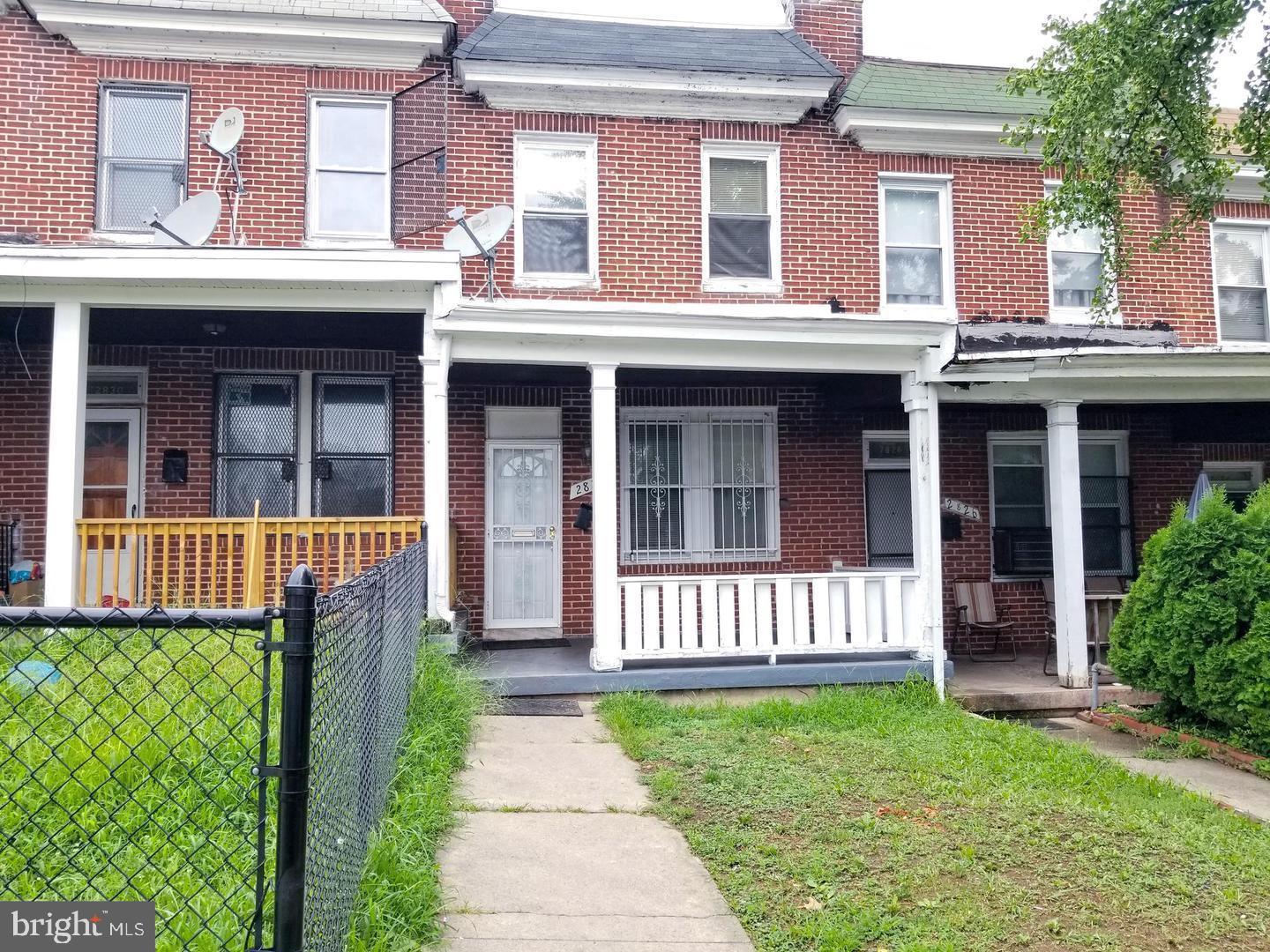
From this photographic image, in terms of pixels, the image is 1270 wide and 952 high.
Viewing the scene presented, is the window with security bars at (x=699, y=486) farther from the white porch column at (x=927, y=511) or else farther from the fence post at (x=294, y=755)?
the fence post at (x=294, y=755)

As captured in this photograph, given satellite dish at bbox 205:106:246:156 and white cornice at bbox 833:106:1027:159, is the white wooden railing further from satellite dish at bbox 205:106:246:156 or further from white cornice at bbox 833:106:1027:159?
satellite dish at bbox 205:106:246:156

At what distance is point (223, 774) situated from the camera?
158 inches

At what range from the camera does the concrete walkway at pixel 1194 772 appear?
5.66 m

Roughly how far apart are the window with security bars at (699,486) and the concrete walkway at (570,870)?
→ 4.37m

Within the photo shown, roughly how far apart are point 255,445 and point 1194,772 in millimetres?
8679

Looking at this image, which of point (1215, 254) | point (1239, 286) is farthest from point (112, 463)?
point (1239, 286)

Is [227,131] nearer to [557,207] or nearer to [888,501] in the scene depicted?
[557,207]

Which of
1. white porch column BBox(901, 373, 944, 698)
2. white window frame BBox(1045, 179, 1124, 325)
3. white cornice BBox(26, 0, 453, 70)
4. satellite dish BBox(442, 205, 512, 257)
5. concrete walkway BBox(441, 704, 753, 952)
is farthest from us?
white window frame BBox(1045, 179, 1124, 325)

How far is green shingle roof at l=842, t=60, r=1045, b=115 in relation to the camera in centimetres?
1012

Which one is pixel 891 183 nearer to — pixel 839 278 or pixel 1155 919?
pixel 839 278

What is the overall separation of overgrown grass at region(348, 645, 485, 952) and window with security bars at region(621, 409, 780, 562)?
12.1ft

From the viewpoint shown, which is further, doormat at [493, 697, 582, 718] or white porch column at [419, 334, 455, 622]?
white porch column at [419, 334, 455, 622]

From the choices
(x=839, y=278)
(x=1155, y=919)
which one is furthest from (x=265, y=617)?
(x=839, y=278)

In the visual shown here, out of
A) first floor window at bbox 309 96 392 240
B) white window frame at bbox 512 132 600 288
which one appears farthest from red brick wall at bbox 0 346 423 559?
white window frame at bbox 512 132 600 288
